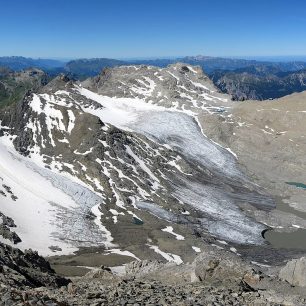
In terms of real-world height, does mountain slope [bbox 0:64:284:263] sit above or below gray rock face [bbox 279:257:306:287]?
below

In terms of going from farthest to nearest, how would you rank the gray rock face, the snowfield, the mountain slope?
the mountain slope, the snowfield, the gray rock face

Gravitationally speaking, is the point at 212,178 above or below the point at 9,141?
below

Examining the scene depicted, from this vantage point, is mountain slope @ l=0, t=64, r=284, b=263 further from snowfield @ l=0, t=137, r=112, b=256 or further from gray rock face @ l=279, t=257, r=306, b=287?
gray rock face @ l=279, t=257, r=306, b=287

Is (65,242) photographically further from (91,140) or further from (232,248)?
(91,140)

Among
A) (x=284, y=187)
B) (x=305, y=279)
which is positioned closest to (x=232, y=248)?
(x=284, y=187)

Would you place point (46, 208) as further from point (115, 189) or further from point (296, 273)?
point (296, 273)

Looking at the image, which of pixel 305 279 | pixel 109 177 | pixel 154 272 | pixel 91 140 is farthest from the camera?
pixel 91 140

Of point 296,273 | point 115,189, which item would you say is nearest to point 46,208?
point 115,189

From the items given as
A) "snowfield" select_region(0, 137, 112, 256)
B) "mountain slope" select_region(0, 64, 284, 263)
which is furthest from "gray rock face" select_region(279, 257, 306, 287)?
"snowfield" select_region(0, 137, 112, 256)
